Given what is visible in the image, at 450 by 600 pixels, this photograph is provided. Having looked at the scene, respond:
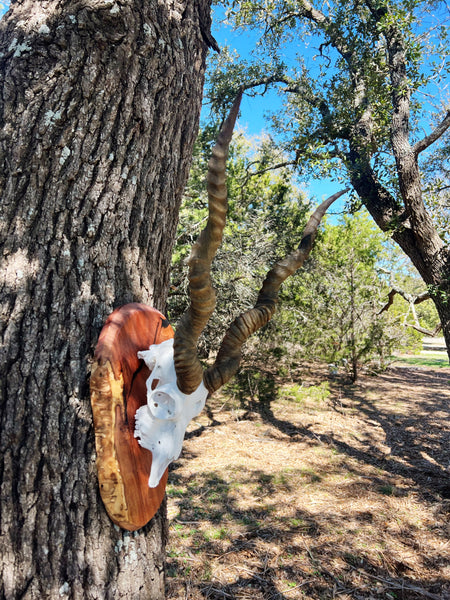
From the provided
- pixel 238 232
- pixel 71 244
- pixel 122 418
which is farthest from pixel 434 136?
pixel 122 418

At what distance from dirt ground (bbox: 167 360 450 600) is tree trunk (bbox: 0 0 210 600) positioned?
203 cm

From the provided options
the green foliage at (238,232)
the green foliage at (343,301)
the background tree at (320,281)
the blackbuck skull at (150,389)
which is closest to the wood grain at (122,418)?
the blackbuck skull at (150,389)

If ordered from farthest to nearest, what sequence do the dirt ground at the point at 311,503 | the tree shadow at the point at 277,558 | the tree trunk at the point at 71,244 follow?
1. the dirt ground at the point at 311,503
2. the tree shadow at the point at 277,558
3. the tree trunk at the point at 71,244

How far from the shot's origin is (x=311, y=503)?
4.32m

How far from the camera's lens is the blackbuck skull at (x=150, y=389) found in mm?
1235

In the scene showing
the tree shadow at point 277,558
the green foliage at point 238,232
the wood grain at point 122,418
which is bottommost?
the tree shadow at point 277,558

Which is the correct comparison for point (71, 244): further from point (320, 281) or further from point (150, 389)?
point (320, 281)

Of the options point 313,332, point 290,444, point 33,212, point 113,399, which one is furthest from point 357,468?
point 33,212

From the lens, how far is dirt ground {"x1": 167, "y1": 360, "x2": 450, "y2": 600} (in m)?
3.03

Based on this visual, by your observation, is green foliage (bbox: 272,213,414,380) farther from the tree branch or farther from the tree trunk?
the tree trunk

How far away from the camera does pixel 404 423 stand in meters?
7.30

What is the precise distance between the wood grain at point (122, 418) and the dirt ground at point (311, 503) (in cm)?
202

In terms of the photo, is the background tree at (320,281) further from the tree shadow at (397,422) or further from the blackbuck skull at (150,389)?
the blackbuck skull at (150,389)

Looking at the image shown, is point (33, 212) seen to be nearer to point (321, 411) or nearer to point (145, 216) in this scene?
point (145, 216)
